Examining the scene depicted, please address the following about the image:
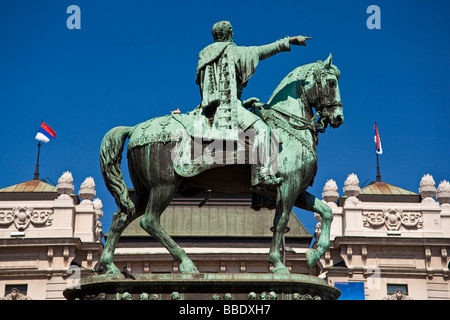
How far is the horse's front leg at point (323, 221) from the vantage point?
14.4 m

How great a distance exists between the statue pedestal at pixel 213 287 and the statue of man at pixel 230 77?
1.67 meters

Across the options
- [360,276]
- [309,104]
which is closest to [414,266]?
[360,276]

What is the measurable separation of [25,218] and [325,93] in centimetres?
4073

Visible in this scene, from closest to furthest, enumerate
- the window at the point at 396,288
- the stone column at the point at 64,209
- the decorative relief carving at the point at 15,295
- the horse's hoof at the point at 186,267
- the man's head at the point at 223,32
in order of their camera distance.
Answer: the horse's hoof at the point at 186,267 → the man's head at the point at 223,32 → the decorative relief carving at the point at 15,295 → the window at the point at 396,288 → the stone column at the point at 64,209

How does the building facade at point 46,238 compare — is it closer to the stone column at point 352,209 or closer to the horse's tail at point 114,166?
the stone column at point 352,209

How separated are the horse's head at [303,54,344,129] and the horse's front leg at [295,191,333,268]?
53.1 inches

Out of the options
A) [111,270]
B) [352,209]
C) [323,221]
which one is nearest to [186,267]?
[111,270]

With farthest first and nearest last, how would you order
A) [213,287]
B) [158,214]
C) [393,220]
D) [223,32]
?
[393,220] < [223,32] < [158,214] < [213,287]

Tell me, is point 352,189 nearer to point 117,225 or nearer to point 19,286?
point 19,286

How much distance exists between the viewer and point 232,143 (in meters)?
14.3

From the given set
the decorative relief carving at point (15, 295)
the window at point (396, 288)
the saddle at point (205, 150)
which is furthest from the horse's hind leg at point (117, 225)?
the window at point (396, 288)

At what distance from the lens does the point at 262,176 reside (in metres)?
14.0
